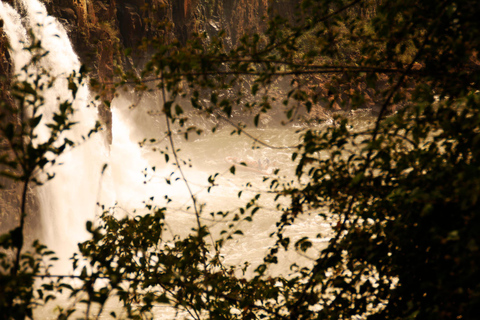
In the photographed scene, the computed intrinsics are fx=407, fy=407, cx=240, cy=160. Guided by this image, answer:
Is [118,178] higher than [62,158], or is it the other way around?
[118,178]

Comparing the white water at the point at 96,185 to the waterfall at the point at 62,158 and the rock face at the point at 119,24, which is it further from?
the rock face at the point at 119,24

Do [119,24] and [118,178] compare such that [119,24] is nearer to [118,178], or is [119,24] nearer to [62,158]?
[118,178]

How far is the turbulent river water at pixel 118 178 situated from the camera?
905 cm

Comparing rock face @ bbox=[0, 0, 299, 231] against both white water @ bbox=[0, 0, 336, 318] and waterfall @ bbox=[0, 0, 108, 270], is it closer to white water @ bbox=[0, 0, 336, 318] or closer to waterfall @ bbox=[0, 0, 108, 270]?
waterfall @ bbox=[0, 0, 108, 270]

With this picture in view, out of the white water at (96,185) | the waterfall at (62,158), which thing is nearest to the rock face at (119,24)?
the waterfall at (62,158)

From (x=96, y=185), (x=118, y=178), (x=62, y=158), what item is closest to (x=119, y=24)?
(x=118, y=178)

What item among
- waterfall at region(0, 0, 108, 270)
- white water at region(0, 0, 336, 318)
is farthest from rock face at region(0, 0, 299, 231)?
white water at region(0, 0, 336, 318)

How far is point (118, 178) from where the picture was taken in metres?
14.1

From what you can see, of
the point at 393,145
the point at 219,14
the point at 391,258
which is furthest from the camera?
the point at 219,14

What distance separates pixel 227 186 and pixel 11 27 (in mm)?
7688

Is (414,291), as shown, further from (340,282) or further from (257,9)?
(257,9)

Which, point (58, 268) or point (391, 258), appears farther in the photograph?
point (58, 268)

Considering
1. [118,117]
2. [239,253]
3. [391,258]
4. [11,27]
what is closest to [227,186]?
[239,253]

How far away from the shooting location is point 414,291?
5.69 feet
